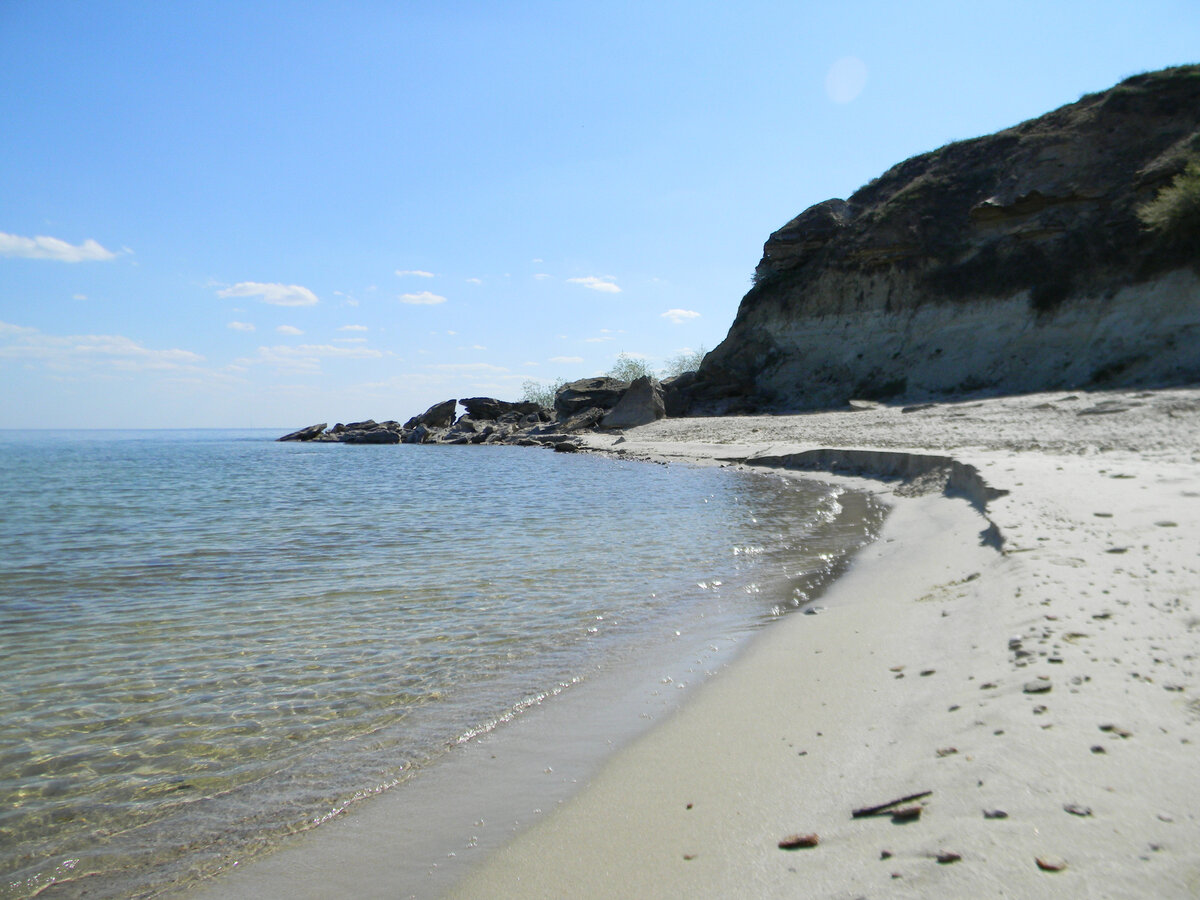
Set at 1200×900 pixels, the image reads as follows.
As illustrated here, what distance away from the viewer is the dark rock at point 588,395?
138 feet

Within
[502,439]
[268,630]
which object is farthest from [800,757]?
[502,439]

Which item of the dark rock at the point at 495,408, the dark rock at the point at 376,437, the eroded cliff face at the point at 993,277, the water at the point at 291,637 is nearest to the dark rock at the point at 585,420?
the eroded cliff face at the point at 993,277

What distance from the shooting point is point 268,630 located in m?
5.99

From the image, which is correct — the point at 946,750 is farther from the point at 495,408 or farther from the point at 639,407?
the point at 495,408

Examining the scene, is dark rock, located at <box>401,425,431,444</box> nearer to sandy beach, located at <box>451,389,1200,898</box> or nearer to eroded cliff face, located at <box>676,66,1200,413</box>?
eroded cliff face, located at <box>676,66,1200,413</box>

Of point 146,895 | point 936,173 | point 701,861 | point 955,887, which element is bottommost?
point 146,895

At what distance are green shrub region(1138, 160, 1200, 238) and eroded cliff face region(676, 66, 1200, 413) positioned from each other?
312 mm

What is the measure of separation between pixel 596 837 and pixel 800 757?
0.95m

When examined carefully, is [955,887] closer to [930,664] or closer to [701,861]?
[701,861]

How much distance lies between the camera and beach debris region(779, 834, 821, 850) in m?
2.31

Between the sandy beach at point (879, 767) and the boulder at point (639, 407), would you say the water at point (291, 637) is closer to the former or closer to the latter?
the sandy beach at point (879, 767)

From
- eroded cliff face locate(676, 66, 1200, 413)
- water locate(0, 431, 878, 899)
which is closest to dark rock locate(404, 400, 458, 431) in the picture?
eroded cliff face locate(676, 66, 1200, 413)

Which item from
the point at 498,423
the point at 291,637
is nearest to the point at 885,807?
the point at 291,637

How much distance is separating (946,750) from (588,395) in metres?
40.2
